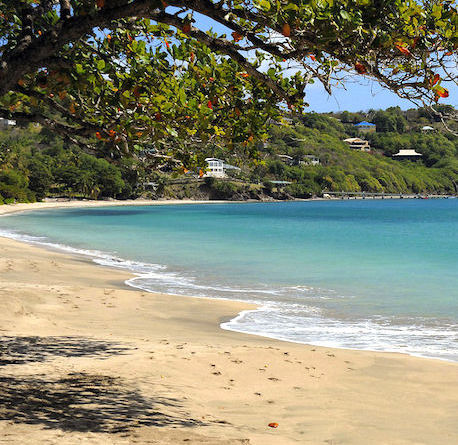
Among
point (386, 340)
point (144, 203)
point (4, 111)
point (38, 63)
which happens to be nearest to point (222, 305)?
point (386, 340)

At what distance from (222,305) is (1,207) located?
7795 cm

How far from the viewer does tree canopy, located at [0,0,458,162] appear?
4.95 meters

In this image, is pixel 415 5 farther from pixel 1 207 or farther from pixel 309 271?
pixel 1 207

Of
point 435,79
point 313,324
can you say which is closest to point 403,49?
point 435,79

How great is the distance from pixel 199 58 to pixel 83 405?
4825 mm

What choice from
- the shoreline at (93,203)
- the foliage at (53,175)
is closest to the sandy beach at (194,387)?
the shoreline at (93,203)

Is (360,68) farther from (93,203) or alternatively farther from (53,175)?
(53,175)

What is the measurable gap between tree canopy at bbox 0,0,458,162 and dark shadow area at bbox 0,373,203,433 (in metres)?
3.03

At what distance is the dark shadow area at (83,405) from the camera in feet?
20.7

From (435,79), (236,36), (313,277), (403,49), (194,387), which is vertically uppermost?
(236,36)

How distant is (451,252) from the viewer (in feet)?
135

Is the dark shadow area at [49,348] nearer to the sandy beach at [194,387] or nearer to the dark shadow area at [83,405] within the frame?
the sandy beach at [194,387]

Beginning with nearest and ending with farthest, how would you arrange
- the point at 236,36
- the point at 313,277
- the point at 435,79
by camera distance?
the point at 435,79 → the point at 236,36 → the point at 313,277

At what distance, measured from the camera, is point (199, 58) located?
8.21 meters
